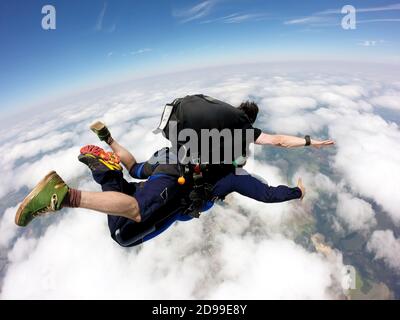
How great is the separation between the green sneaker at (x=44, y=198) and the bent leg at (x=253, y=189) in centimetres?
121

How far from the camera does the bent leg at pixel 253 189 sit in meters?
1.94

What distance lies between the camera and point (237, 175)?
207cm

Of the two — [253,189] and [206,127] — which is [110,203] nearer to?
[206,127]

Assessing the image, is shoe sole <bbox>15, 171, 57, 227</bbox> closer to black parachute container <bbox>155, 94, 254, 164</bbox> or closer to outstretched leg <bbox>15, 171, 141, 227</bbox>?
outstretched leg <bbox>15, 171, 141, 227</bbox>

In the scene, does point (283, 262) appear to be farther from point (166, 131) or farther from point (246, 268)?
point (166, 131)

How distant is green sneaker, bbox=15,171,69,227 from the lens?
59.4 inches

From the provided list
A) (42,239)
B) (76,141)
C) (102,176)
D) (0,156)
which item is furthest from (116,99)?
(102,176)

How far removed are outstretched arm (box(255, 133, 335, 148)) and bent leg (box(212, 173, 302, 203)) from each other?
36 centimetres

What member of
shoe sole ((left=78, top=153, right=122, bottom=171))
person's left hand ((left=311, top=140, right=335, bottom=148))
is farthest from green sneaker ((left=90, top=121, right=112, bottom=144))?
person's left hand ((left=311, top=140, right=335, bottom=148))

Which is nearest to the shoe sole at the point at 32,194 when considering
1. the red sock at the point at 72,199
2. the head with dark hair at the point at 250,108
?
the red sock at the point at 72,199

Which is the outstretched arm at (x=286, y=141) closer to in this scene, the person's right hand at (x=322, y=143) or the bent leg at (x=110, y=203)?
the person's right hand at (x=322, y=143)

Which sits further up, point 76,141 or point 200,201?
point 200,201
